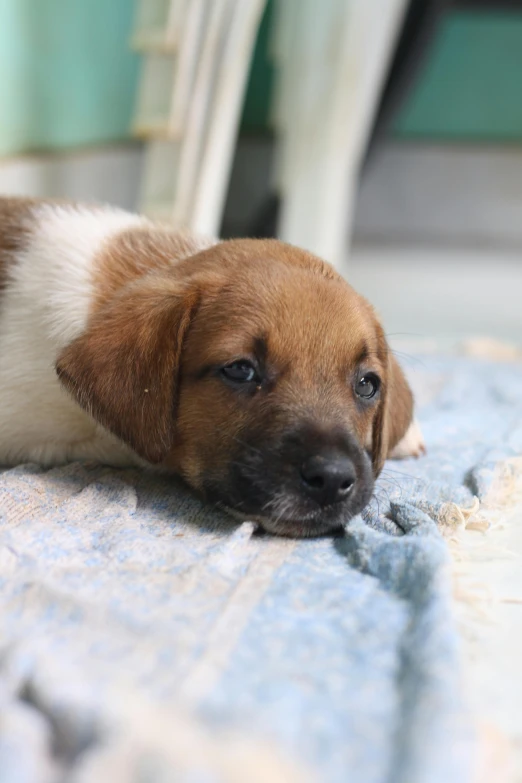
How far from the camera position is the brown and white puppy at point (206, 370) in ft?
6.47

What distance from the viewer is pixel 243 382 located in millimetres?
2117

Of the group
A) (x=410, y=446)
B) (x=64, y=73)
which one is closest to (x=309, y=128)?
(x=64, y=73)

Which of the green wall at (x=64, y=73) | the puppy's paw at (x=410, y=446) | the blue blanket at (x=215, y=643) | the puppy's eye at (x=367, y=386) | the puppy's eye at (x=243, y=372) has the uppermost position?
the green wall at (x=64, y=73)

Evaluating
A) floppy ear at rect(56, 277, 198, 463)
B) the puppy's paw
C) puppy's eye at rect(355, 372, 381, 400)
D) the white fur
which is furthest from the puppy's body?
the puppy's paw

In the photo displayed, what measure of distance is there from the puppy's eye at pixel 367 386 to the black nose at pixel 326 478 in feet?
1.36

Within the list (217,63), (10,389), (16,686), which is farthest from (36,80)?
(16,686)

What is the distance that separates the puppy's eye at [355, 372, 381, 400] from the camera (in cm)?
229

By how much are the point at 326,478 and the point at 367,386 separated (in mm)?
514

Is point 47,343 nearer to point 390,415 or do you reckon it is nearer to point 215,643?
point 390,415

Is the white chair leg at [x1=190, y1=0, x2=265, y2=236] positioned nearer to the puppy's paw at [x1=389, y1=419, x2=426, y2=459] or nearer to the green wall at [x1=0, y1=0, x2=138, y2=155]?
the green wall at [x1=0, y1=0, x2=138, y2=155]

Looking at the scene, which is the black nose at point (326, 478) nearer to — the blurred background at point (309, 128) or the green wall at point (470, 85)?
the blurred background at point (309, 128)

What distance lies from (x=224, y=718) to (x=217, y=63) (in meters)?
3.72

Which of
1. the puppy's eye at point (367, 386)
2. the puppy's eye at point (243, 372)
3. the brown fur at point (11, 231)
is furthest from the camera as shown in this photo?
the brown fur at point (11, 231)

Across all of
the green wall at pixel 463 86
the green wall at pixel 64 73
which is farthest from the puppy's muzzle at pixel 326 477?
the green wall at pixel 463 86
